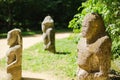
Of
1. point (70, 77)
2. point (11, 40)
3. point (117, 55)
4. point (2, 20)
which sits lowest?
point (70, 77)

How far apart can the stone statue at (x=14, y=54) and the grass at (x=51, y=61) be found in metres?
1.94

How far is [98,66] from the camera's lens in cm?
540

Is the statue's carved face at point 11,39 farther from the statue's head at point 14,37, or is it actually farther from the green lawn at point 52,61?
the green lawn at point 52,61

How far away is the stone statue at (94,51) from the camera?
5.31 metres

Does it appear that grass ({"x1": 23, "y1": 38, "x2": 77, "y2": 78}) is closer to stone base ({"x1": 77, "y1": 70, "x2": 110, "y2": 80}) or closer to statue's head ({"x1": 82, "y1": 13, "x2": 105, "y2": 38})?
stone base ({"x1": 77, "y1": 70, "x2": 110, "y2": 80})

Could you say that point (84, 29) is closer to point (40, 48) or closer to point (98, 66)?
point (98, 66)

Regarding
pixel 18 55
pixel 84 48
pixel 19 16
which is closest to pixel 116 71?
pixel 18 55

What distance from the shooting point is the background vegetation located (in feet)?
84.9


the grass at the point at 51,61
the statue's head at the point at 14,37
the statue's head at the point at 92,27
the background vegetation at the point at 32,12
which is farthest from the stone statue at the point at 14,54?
the background vegetation at the point at 32,12

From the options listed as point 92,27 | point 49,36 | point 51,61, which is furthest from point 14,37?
point 49,36

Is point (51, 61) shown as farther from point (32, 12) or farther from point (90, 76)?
point (32, 12)

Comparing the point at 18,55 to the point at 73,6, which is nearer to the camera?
the point at 18,55

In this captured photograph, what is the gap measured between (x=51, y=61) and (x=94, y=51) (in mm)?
7741

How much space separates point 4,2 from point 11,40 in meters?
16.2
